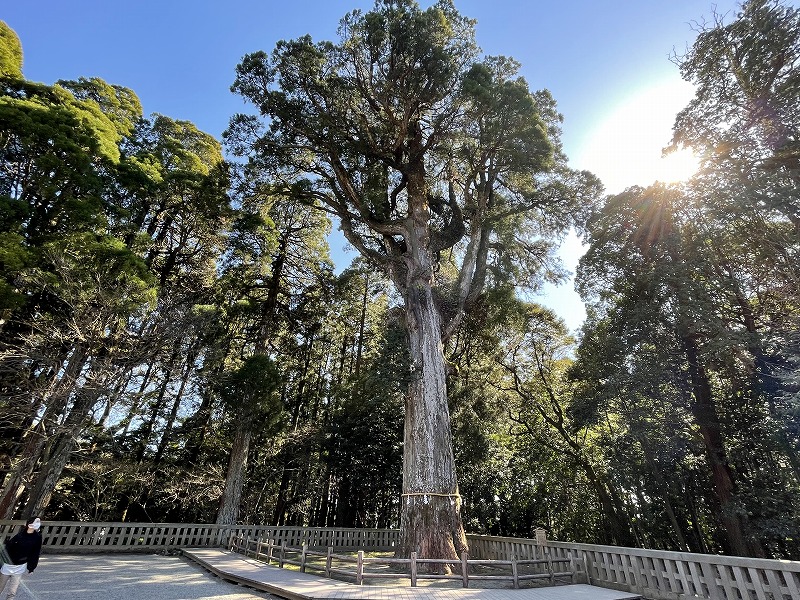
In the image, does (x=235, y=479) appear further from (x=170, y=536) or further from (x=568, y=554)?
(x=568, y=554)

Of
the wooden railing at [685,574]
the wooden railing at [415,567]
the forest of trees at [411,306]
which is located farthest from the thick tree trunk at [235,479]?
the wooden railing at [685,574]

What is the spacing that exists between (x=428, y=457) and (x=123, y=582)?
5303 millimetres

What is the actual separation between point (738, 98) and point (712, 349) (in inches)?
202

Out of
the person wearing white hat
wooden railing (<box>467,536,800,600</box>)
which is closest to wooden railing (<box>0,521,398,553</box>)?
the person wearing white hat

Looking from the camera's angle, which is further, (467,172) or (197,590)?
(467,172)

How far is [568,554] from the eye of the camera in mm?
7305

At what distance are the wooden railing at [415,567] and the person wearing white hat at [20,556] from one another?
352cm

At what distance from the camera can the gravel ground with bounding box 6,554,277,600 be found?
15.9ft

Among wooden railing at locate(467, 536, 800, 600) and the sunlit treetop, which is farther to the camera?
the sunlit treetop

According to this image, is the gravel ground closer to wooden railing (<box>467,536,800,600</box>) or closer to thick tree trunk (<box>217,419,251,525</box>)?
thick tree trunk (<box>217,419,251,525</box>)

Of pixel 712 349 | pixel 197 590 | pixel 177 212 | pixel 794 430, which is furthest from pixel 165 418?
pixel 794 430

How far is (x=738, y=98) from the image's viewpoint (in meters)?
7.70

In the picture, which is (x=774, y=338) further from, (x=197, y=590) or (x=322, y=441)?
(x=322, y=441)

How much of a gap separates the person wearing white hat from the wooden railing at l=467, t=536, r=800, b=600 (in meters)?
8.10
